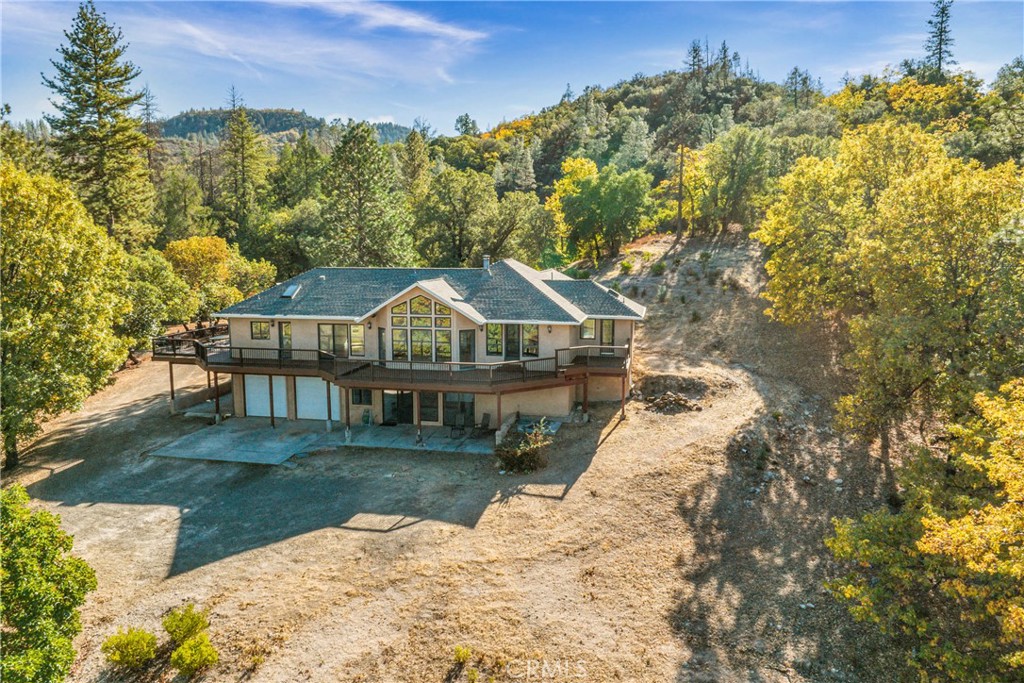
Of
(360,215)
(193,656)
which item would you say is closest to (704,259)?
(360,215)

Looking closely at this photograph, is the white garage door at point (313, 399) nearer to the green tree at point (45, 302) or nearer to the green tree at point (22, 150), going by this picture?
the green tree at point (45, 302)

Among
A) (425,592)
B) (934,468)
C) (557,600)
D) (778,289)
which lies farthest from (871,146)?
(425,592)

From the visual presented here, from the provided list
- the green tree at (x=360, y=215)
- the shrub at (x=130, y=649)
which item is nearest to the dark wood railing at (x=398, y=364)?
the shrub at (x=130, y=649)

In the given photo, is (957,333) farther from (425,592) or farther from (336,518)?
(336,518)

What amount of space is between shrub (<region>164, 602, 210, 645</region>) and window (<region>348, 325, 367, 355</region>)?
13.1 metres

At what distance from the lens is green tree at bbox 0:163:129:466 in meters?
19.9

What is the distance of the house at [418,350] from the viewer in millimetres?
22750

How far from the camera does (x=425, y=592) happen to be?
13.6 m

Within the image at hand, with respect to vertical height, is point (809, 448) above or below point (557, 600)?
above

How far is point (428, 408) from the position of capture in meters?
24.2

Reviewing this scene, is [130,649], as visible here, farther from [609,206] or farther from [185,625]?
[609,206]

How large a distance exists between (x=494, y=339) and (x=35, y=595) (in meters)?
16.3

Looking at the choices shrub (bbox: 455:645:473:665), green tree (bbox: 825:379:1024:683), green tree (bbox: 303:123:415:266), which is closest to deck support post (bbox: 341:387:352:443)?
shrub (bbox: 455:645:473:665)

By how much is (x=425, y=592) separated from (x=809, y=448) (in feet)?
48.8
